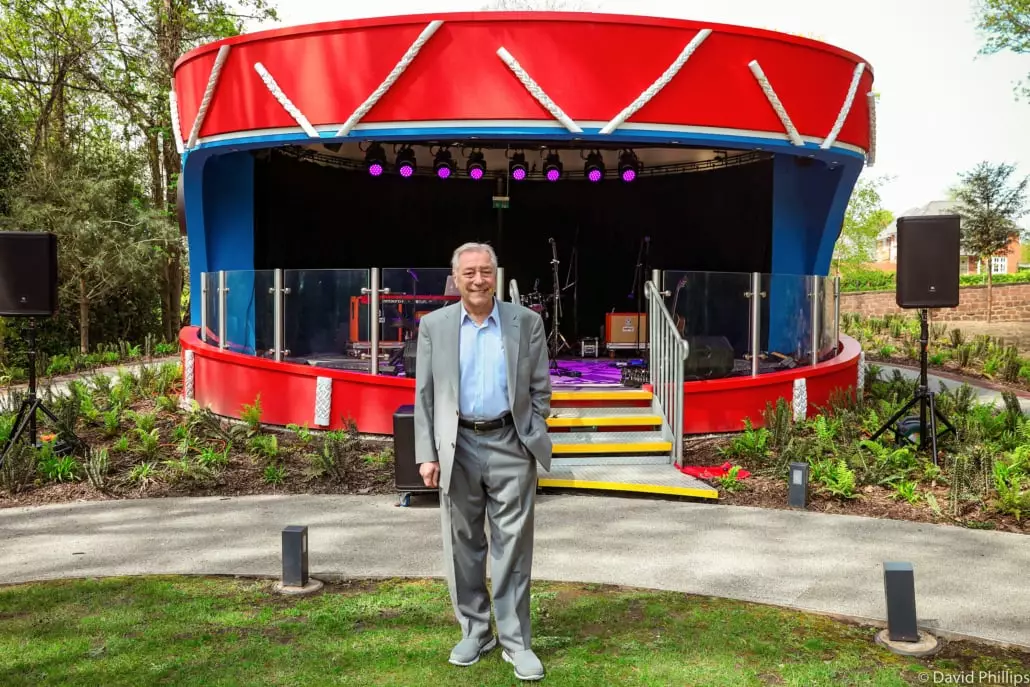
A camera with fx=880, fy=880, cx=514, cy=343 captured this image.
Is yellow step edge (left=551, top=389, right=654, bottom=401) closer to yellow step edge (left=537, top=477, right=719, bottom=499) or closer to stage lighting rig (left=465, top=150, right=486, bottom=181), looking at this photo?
yellow step edge (left=537, top=477, right=719, bottom=499)

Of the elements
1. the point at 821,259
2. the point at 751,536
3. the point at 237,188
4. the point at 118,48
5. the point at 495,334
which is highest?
the point at 118,48

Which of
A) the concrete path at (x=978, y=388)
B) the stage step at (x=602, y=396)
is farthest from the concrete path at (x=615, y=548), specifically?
the concrete path at (x=978, y=388)

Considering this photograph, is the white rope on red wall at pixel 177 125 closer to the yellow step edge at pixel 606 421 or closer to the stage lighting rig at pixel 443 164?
the stage lighting rig at pixel 443 164

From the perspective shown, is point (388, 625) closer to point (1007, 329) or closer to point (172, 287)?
point (172, 287)

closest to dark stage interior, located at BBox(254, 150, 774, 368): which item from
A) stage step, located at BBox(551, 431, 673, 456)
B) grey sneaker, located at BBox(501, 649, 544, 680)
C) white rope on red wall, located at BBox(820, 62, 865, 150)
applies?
white rope on red wall, located at BBox(820, 62, 865, 150)

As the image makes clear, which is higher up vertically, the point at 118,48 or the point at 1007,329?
the point at 118,48

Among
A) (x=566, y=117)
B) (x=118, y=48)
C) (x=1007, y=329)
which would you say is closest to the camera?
(x=566, y=117)

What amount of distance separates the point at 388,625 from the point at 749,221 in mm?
9221

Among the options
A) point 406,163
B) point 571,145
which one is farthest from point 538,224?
point 406,163

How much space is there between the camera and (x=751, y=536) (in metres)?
5.61

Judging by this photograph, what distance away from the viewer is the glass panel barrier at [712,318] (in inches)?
333

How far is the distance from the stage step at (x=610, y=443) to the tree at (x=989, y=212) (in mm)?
23267

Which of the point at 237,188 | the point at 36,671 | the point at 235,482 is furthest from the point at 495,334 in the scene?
the point at 237,188

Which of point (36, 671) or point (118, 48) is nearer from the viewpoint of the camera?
point (36, 671)
